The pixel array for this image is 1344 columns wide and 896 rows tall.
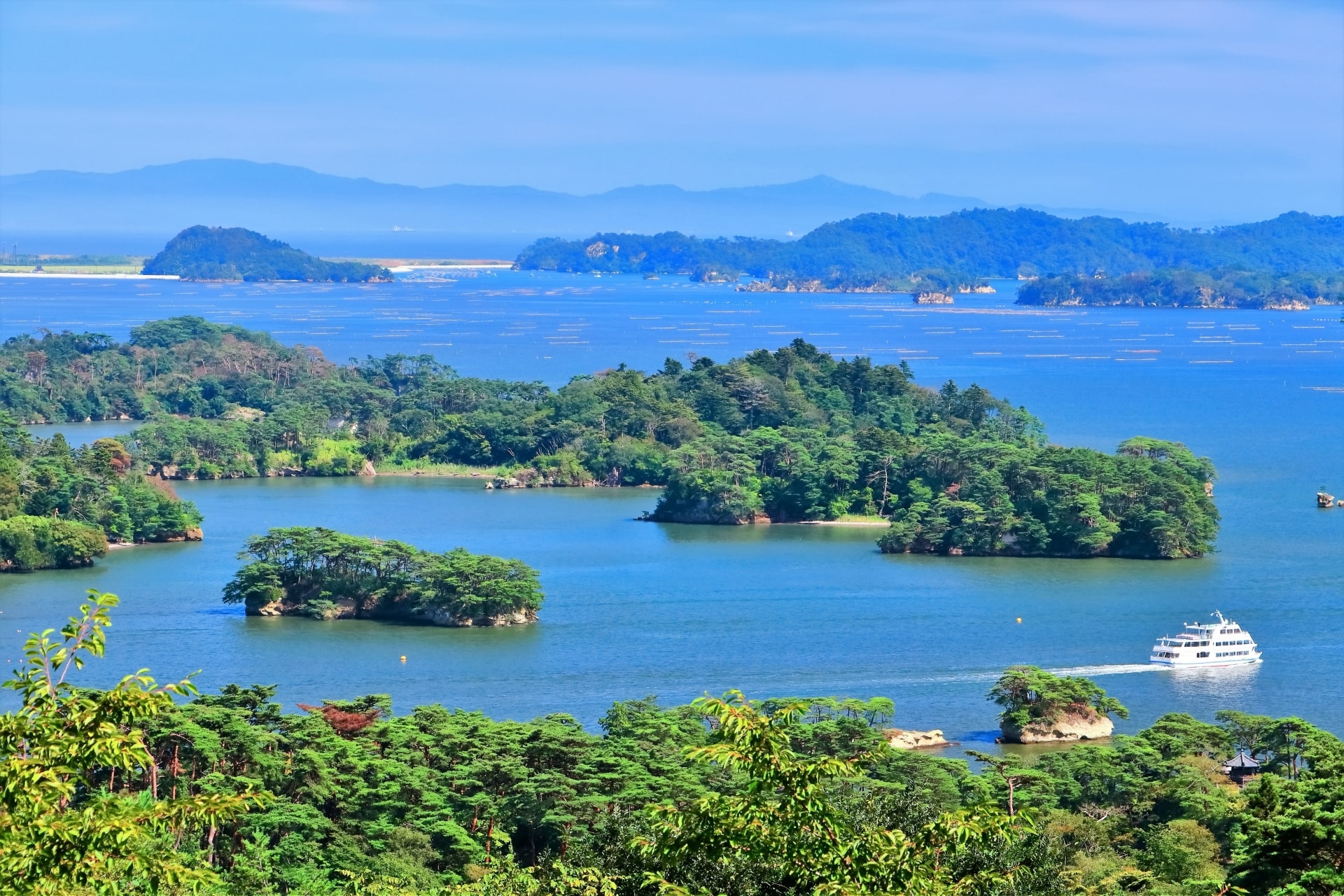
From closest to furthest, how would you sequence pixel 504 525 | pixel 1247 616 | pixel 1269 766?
pixel 1269 766 → pixel 1247 616 → pixel 504 525

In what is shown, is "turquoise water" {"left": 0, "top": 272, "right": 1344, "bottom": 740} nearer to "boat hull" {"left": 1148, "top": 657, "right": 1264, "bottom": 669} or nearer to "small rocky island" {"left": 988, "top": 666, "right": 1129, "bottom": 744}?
"boat hull" {"left": 1148, "top": 657, "right": 1264, "bottom": 669}

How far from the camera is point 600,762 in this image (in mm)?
19203

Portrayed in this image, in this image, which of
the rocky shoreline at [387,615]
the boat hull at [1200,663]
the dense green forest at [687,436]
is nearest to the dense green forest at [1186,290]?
the dense green forest at [687,436]

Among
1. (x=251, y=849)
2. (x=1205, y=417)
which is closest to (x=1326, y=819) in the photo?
(x=251, y=849)

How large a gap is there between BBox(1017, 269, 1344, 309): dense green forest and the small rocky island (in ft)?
480

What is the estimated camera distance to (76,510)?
4106 centimetres

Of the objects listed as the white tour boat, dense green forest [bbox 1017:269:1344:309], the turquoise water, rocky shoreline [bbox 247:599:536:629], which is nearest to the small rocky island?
the turquoise water

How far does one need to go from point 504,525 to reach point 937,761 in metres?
24.7

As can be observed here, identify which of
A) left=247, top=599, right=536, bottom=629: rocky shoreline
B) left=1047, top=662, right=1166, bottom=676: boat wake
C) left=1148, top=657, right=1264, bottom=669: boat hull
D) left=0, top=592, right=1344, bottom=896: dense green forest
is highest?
left=0, top=592, right=1344, bottom=896: dense green forest

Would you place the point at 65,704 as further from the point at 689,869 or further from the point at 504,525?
the point at 504,525

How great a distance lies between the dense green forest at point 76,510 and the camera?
3791cm

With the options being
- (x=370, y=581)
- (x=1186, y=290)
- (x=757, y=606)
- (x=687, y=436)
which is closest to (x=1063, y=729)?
(x=757, y=606)

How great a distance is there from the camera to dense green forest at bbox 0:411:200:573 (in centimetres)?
3791

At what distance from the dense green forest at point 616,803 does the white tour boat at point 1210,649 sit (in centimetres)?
614
